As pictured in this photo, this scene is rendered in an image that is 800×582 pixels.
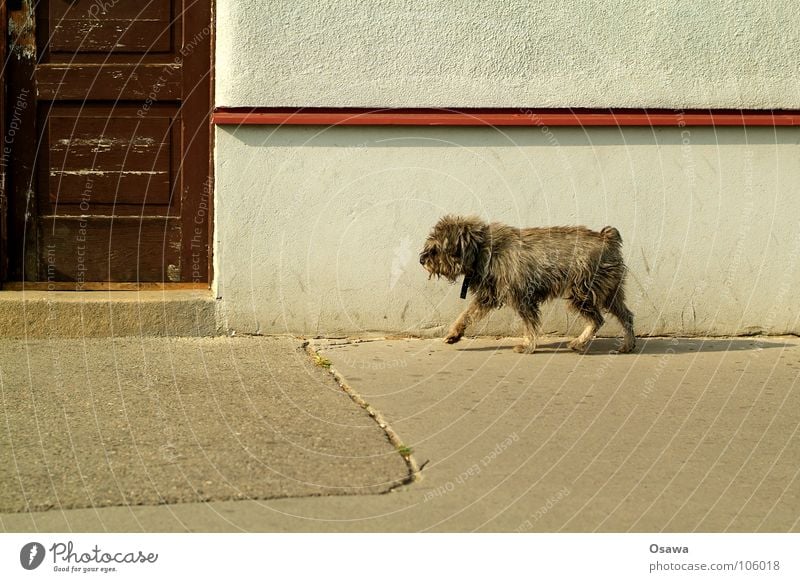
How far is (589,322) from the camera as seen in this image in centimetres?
829

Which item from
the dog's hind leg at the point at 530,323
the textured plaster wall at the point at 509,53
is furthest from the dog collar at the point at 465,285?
the textured plaster wall at the point at 509,53

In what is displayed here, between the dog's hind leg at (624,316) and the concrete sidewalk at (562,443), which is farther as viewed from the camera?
the dog's hind leg at (624,316)

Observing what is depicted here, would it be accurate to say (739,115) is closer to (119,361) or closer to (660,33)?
(660,33)

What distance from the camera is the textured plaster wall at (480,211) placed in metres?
8.46

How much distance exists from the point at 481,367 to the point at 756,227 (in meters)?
2.72

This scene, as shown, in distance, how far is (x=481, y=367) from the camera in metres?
7.79

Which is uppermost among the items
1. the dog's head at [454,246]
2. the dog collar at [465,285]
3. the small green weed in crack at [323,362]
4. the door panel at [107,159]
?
the door panel at [107,159]

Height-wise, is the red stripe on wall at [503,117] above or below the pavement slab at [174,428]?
above

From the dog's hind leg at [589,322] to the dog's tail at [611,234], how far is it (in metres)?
0.51
